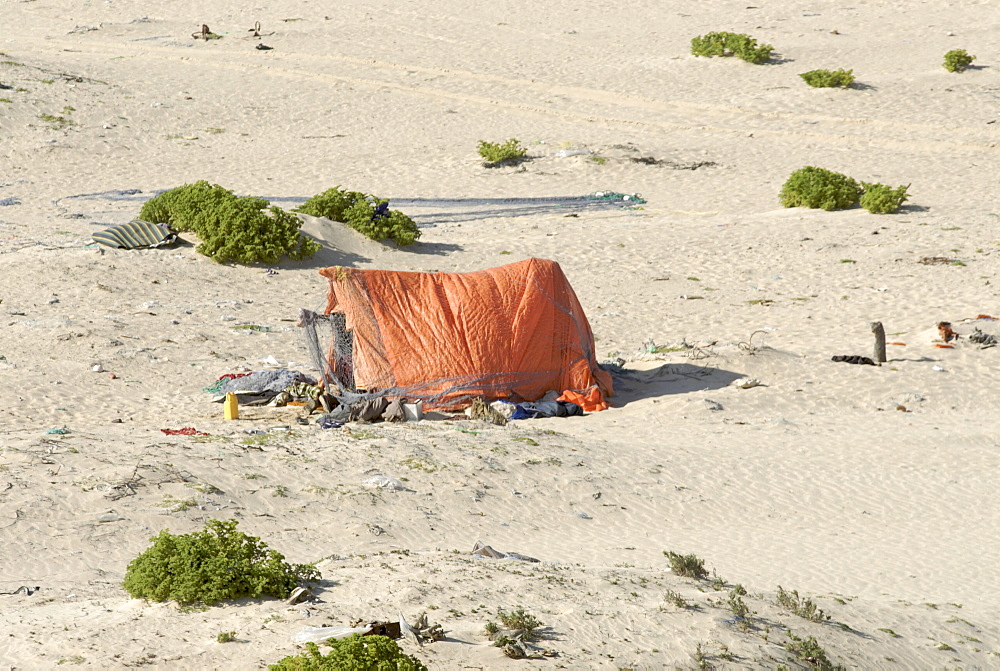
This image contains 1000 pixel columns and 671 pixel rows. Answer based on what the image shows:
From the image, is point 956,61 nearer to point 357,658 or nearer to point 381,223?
point 381,223

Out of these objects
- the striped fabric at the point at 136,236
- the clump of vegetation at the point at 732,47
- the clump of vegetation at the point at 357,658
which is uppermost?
the clump of vegetation at the point at 732,47

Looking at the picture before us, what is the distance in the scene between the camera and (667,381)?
1271cm

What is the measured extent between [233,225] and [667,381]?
755cm

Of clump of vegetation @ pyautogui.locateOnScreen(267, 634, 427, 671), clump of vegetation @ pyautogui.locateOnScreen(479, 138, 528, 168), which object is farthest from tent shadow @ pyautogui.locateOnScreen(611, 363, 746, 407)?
clump of vegetation @ pyautogui.locateOnScreen(479, 138, 528, 168)

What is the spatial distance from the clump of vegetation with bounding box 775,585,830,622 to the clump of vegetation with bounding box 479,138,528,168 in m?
18.0

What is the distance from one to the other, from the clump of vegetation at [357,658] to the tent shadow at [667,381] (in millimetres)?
7720

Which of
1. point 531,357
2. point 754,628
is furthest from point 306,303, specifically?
point 754,628

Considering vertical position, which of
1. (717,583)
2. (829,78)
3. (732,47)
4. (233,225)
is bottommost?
(717,583)

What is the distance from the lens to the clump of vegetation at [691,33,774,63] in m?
30.2

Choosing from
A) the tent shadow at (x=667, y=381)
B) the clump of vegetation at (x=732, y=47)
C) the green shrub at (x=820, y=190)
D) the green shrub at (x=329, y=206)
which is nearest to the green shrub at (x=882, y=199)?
the green shrub at (x=820, y=190)

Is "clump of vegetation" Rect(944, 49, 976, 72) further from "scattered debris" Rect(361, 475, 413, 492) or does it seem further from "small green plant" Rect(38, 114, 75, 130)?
"scattered debris" Rect(361, 475, 413, 492)

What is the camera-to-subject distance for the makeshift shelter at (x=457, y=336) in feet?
37.9

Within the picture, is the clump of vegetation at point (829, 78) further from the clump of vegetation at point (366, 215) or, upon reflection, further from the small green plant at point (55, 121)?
the small green plant at point (55, 121)

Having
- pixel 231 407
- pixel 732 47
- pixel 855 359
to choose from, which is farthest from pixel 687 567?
pixel 732 47
